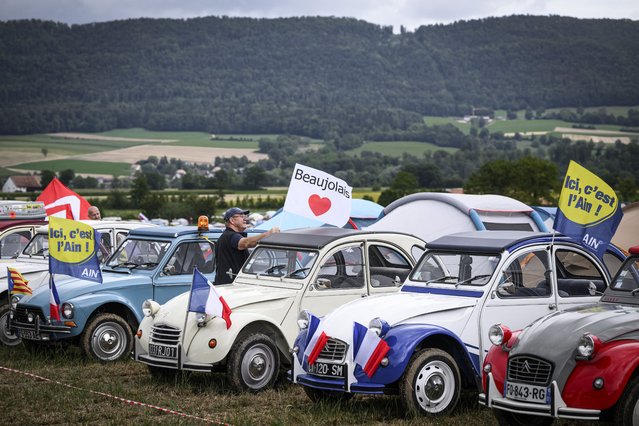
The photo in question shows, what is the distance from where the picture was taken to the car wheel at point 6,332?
585 inches

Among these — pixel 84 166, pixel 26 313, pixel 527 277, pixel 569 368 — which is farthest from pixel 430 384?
pixel 84 166

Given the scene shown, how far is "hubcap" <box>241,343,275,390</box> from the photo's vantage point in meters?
10.7

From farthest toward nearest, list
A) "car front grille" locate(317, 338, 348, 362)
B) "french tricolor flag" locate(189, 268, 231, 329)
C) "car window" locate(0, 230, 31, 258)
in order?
"car window" locate(0, 230, 31, 258) → "french tricolor flag" locate(189, 268, 231, 329) → "car front grille" locate(317, 338, 348, 362)

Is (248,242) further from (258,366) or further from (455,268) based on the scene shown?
(455,268)

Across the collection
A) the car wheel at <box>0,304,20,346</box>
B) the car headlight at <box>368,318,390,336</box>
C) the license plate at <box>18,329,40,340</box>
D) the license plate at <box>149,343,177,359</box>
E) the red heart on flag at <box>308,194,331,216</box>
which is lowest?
the car wheel at <box>0,304,20,346</box>

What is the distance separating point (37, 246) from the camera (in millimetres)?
16641

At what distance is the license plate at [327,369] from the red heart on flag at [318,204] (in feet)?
15.0

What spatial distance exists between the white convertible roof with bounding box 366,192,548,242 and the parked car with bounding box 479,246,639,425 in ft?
34.0

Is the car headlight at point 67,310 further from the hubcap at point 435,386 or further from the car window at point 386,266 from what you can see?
the hubcap at point 435,386

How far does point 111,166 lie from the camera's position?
13462 centimetres

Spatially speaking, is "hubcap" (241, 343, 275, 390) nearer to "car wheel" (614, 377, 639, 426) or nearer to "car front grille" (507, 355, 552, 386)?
"car front grille" (507, 355, 552, 386)

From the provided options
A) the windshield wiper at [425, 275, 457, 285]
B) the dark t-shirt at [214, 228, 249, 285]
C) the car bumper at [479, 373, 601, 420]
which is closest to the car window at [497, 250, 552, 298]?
the windshield wiper at [425, 275, 457, 285]

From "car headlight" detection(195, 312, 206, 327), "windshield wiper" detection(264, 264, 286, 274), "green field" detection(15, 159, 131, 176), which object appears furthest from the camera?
"green field" detection(15, 159, 131, 176)

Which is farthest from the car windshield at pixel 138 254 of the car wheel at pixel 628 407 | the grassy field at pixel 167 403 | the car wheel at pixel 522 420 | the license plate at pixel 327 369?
the car wheel at pixel 628 407
